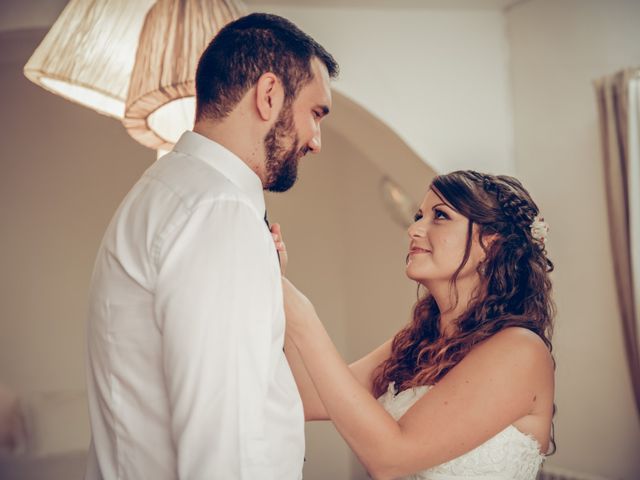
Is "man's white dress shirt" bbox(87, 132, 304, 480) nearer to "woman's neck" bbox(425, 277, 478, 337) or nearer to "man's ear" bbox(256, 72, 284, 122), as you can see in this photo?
"man's ear" bbox(256, 72, 284, 122)

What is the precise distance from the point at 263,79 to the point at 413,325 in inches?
53.3

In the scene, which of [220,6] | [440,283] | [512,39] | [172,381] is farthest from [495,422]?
[512,39]

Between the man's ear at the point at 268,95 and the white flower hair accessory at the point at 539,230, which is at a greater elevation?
the man's ear at the point at 268,95

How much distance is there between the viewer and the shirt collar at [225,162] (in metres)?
1.36

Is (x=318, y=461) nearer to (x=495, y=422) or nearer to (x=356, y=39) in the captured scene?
(x=356, y=39)

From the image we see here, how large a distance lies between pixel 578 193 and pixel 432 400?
2.00m

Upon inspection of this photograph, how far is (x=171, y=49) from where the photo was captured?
180 cm

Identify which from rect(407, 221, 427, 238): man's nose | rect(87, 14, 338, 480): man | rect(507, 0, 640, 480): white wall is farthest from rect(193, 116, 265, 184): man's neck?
rect(507, 0, 640, 480): white wall

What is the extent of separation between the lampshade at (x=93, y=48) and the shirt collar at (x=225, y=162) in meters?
0.60

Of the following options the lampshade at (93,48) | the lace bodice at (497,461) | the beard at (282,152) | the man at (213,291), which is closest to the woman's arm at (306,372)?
the beard at (282,152)

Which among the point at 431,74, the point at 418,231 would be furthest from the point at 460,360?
the point at 431,74

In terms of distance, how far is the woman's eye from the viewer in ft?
7.43

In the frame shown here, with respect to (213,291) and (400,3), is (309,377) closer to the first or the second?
(213,291)

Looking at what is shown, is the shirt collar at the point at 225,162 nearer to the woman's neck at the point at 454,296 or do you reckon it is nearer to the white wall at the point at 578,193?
the woman's neck at the point at 454,296
